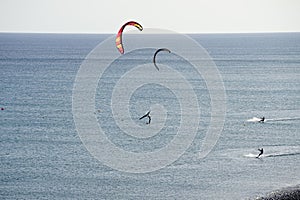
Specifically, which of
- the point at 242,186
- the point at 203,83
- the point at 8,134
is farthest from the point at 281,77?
the point at 242,186

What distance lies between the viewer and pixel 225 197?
5016 centimetres

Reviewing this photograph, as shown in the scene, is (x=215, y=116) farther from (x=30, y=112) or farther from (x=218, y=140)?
(x=30, y=112)

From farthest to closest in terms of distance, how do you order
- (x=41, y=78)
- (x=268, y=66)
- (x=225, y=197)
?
(x=268, y=66), (x=41, y=78), (x=225, y=197)

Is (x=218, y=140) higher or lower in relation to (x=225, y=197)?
higher

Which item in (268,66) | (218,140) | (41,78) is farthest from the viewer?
(268,66)

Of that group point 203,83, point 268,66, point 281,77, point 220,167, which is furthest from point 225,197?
point 268,66

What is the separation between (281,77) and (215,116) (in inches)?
2475

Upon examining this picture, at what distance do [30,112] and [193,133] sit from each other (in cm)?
2787

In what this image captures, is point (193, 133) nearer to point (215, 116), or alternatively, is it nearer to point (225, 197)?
point (215, 116)

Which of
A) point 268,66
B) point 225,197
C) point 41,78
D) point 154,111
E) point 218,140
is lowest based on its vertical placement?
point 225,197

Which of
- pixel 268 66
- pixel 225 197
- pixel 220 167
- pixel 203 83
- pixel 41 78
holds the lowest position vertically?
pixel 225 197

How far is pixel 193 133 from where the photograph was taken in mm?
74562

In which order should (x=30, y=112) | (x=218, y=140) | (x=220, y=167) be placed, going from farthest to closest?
(x=30, y=112)
(x=218, y=140)
(x=220, y=167)

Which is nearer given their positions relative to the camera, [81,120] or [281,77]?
[81,120]
